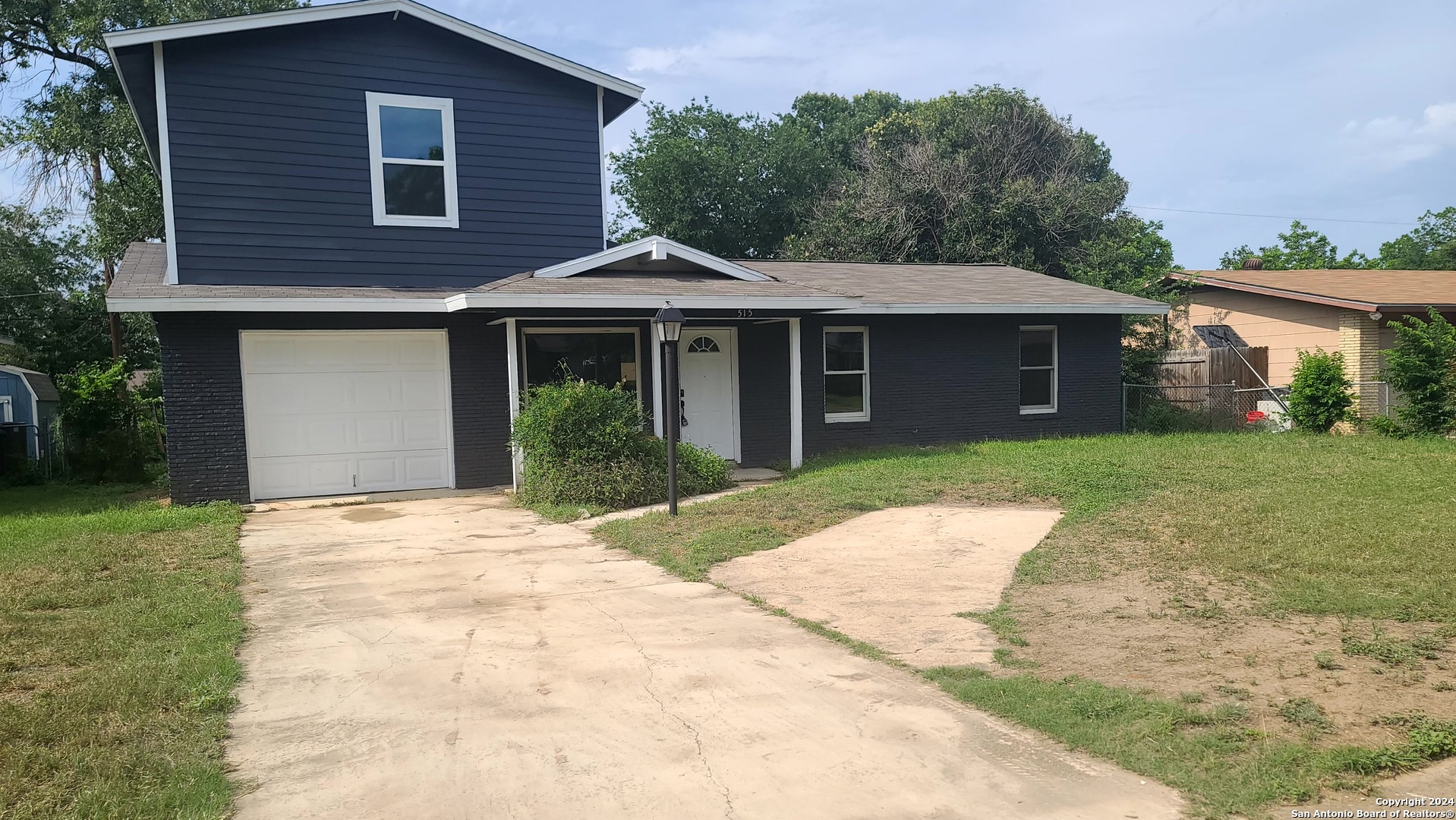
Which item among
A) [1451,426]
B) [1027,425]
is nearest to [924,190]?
[1027,425]

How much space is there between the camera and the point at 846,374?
15828 millimetres

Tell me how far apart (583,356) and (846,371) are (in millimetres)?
4548

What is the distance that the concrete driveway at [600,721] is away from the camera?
3.67m

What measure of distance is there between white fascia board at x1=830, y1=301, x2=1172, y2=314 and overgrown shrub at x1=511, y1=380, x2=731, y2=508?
4.15m

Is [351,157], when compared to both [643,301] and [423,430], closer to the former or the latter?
[423,430]

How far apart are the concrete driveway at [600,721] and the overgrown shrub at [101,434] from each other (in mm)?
10086

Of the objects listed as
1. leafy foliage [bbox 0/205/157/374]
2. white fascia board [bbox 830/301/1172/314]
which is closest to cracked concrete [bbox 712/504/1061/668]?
white fascia board [bbox 830/301/1172/314]

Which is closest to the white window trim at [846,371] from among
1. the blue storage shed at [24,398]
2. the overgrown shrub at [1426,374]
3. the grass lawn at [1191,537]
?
the grass lawn at [1191,537]

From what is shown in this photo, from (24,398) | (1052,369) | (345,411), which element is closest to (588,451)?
(345,411)

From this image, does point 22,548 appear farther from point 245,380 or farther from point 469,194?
point 469,194

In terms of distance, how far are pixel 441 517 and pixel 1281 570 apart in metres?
8.38

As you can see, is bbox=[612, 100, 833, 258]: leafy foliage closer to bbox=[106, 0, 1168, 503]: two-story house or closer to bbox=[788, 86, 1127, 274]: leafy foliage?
bbox=[788, 86, 1127, 274]: leafy foliage

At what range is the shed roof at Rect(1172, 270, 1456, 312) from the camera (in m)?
18.6

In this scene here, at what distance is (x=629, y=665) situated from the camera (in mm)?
5363
